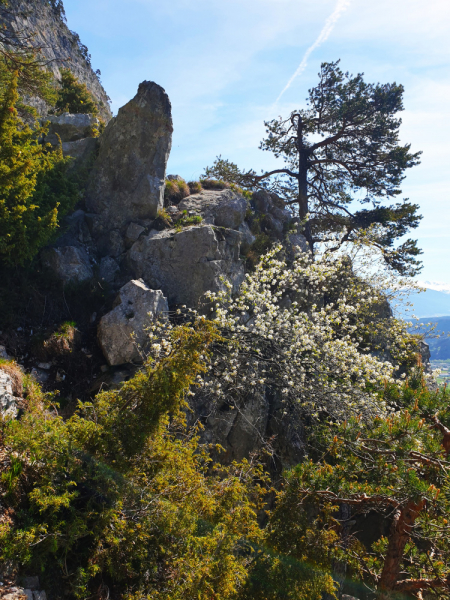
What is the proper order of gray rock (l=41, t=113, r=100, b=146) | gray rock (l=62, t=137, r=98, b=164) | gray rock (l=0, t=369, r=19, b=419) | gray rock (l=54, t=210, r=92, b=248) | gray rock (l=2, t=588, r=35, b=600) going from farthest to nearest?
gray rock (l=41, t=113, r=100, b=146) → gray rock (l=62, t=137, r=98, b=164) → gray rock (l=54, t=210, r=92, b=248) → gray rock (l=0, t=369, r=19, b=419) → gray rock (l=2, t=588, r=35, b=600)

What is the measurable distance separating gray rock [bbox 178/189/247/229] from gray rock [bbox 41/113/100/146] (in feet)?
11.9

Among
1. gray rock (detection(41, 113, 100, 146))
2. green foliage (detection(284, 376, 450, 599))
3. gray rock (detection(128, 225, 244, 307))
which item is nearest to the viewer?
green foliage (detection(284, 376, 450, 599))

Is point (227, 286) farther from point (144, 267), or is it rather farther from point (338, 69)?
point (338, 69)

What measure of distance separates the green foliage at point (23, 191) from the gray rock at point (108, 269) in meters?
1.53

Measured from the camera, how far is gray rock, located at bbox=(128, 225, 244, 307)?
30.0 feet

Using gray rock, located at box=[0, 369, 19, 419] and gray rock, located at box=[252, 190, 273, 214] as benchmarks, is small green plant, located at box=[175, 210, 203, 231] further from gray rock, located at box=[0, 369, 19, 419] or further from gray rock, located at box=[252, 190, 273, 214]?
gray rock, located at box=[0, 369, 19, 419]

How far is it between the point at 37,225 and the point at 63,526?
5606mm

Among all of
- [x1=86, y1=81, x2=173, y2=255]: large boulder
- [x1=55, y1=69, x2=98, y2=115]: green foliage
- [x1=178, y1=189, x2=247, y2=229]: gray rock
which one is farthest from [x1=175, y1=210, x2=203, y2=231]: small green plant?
[x1=55, y1=69, x2=98, y2=115]: green foliage

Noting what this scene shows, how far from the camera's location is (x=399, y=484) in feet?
12.1

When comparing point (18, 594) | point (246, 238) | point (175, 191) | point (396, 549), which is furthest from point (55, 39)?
point (396, 549)

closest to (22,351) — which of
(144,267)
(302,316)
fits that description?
(144,267)

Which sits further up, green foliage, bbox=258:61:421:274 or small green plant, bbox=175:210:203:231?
green foliage, bbox=258:61:421:274

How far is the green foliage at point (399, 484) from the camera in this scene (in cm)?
345

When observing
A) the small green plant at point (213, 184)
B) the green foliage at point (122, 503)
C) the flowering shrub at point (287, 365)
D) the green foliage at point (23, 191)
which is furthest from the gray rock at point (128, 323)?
the small green plant at point (213, 184)
